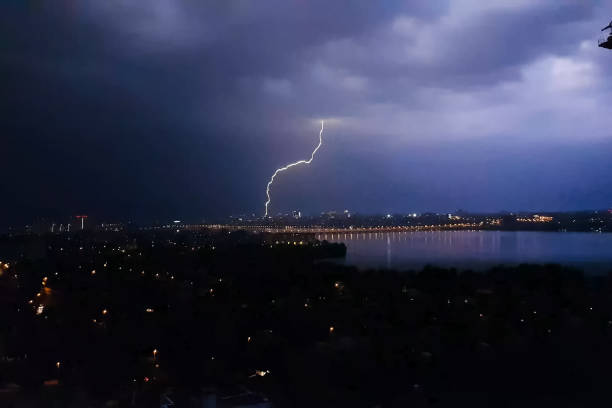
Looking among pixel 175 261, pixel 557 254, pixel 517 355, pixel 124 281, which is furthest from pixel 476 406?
pixel 557 254

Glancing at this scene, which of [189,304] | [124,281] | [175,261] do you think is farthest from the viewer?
[175,261]

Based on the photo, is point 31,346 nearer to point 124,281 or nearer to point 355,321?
point 355,321

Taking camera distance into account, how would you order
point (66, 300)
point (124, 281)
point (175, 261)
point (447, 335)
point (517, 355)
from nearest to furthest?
point (517, 355) → point (447, 335) → point (66, 300) → point (124, 281) → point (175, 261)

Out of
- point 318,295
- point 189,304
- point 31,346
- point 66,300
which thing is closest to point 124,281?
point 66,300

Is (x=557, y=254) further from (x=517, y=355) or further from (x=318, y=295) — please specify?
(x=517, y=355)

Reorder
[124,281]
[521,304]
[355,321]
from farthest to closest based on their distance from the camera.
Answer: [124,281] → [521,304] → [355,321]

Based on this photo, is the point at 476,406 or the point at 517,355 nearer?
the point at 476,406
